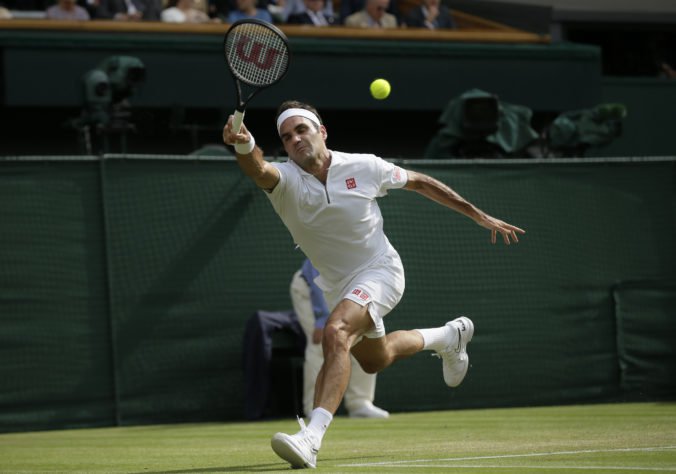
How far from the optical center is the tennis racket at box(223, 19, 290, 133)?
7.60 meters

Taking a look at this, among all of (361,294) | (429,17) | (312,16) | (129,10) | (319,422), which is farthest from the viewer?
(429,17)

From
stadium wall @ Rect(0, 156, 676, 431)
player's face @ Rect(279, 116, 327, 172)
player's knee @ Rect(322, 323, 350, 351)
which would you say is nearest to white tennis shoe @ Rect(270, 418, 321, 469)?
player's knee @ Rect(322, 323, 350, 351)

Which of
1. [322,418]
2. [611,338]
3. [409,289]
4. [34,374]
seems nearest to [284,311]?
[409,289]

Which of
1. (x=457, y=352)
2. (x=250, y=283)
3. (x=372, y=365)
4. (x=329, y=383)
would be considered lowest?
(x=250, y=283)

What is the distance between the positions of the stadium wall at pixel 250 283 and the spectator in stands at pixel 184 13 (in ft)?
12.8

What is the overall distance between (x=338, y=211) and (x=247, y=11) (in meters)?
8.54

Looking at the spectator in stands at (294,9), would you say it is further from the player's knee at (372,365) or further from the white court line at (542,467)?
the white court line at (542,467)

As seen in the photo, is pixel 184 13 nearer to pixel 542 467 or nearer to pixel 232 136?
pixel 232 136

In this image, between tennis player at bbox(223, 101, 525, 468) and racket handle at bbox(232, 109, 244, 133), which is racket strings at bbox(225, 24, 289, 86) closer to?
tennis player at bbox(223, 101, 525, 468)

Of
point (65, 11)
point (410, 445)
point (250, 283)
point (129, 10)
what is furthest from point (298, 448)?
point (129, 10)

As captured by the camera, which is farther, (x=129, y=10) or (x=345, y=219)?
(x=129, y=10)

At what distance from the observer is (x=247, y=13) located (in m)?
15.8

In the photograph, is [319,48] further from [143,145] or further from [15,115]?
[15,115]

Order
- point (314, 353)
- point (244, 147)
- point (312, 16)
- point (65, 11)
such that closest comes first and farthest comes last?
1. point (244, 147)
2. point (314, 353)
3. point (65, 11)
4. point (312, 16)
